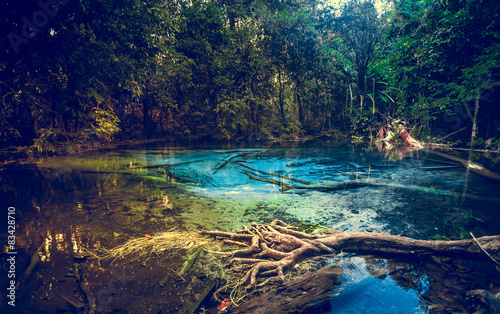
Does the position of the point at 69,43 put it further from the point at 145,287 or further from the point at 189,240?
the point at 145,287

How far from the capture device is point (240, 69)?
11.8m

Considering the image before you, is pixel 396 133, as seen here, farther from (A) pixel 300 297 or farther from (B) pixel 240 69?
(A) pixel 300 297

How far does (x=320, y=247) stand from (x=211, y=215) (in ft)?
4.59

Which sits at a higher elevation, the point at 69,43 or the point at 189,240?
the point at 69,43

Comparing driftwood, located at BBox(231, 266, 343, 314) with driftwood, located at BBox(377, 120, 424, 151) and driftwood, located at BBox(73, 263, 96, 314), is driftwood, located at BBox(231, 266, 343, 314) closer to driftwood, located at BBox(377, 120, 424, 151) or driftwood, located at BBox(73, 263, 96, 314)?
driftwood, located at BBox(73, 263, 96, 314)

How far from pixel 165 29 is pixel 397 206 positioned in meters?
7.74

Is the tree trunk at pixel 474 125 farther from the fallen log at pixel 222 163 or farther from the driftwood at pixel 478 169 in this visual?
the fallen log at pixel 222 163

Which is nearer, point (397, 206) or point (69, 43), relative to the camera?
point (397, 206)

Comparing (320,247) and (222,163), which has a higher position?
(222,163)

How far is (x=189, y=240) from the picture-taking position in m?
2.29

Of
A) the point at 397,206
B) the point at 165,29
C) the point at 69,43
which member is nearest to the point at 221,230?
the point at 397,206

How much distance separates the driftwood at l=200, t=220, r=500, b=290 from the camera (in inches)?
70.3

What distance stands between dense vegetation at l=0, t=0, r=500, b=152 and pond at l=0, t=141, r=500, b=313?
2429 mm

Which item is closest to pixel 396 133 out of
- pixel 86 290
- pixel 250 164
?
pixel 250 164
